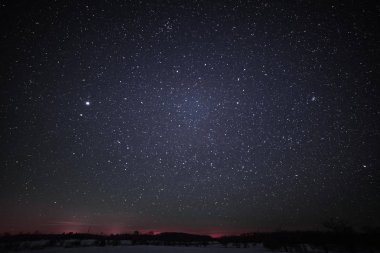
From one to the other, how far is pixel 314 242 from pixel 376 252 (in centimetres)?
870

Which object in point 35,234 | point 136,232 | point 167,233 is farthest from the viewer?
point 167,233

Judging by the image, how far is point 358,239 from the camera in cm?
3475

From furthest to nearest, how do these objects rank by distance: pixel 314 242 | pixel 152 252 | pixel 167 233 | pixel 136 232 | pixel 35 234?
1. pixel 167 233
2. pixel 136 232
3. pixel 35 234
4. pixel 314 242
5. pixel 152 252

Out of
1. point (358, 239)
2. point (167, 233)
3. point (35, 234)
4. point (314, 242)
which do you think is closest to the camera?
point (358, 239)

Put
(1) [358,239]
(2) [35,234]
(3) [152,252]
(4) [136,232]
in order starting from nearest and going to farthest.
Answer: (3) [152,252] < (1) [358,239] < (2) [35,234] < (4) [136,232]

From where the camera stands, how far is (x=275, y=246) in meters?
38.8

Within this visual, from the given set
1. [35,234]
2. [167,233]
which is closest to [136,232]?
[167,233]

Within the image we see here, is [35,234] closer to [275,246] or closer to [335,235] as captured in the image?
[275,246]

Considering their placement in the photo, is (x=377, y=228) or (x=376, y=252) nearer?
(x=376, y=252)

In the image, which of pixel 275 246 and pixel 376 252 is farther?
pixel 275 246

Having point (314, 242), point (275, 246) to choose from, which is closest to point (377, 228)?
point (314, 242)

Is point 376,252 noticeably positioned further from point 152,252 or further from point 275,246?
point 152,252

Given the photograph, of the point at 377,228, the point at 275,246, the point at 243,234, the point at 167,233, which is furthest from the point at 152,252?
the point at 167,233

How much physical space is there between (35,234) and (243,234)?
53.0 m
